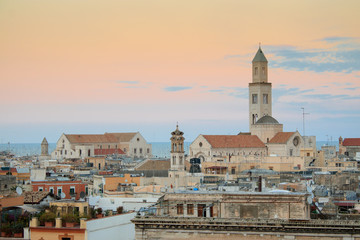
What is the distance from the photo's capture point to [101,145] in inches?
5502

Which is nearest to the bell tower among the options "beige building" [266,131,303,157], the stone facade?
"beige building" [266,131,303,157]

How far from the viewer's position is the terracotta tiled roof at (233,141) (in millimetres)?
100188

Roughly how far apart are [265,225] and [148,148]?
116933 millimetres

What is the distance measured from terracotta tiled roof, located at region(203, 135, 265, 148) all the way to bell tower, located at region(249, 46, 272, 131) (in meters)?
11.8

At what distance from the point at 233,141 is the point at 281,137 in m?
5.81

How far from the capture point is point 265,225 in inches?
1105

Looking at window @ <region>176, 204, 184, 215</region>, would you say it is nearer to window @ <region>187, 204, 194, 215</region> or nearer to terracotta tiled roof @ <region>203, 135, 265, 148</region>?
window @ <region>187, 204, 194, 215</region>

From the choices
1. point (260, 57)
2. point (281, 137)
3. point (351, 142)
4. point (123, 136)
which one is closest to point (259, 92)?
point (260, 57)

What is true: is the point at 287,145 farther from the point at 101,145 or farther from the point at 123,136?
the point at 123,136

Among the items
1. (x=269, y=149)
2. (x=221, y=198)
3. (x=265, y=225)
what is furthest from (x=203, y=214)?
(x=269, y=149)

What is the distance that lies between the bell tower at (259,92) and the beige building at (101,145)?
2433cm

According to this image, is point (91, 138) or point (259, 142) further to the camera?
point (91, 138)

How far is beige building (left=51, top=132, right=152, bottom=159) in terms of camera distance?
12912 cm

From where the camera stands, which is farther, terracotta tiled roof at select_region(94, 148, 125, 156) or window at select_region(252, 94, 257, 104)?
terracotta tiled roof at select_region(94, 148, 125, 156)
